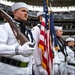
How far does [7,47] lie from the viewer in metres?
2.93

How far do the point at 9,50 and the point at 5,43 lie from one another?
0.19 meters

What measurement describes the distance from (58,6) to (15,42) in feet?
147

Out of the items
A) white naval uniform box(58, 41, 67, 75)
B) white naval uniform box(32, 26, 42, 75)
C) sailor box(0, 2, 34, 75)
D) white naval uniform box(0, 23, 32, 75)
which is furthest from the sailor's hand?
white naval uniform box(58, 41, 67, 75)

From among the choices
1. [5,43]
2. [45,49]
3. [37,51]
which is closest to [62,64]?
[45,49]

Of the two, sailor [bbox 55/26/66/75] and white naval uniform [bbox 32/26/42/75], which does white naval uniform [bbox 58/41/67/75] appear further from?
white naval uniform [bbox 32/26/42/75]

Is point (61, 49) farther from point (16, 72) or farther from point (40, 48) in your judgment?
point (16, 72)

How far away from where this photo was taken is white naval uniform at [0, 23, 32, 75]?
2.94 meters

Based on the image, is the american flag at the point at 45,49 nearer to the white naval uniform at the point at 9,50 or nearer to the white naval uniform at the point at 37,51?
the white naval uniform at the point at 37,51

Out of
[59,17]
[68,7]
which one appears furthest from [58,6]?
[59,17]

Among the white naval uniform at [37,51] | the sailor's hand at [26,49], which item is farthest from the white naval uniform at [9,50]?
the white naval uniform at [37,51]

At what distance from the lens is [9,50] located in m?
2.93

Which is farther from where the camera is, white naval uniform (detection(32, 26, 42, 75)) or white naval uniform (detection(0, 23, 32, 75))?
white naval uniform (detection(32, 26, 42, 75))

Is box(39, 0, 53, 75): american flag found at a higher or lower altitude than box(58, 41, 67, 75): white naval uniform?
higher

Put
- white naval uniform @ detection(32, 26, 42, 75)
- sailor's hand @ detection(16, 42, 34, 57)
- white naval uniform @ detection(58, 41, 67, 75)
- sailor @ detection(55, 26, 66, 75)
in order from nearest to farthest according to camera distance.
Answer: sailor's hand @ detection(16, 42, 34, 57), white naval uniform @ detection(32, 26, 42, 75), white naval uniform @ detection(58, 41, 67, 75), sailor @ detection(55, 26, 66, 75)
